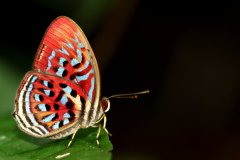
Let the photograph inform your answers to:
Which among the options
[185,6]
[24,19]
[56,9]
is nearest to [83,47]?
[56,9]

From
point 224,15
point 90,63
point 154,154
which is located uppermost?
point 224,15

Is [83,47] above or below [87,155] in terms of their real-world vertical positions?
above

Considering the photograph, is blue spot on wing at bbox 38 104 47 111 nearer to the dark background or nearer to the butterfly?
the butterfly

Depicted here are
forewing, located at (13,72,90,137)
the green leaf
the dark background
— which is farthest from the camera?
the dark background

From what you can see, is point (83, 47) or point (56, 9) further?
point (56, 9)

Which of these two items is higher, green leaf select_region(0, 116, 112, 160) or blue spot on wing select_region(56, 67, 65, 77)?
blue spot on wing select_region(56, 67, 65, 77)

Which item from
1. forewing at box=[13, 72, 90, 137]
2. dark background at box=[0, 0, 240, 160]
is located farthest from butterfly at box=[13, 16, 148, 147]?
dark background at box=[0, 0, 240, 160]

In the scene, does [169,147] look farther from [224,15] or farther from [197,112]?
[224,15]

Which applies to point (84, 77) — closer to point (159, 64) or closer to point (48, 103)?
point (48, 103)
